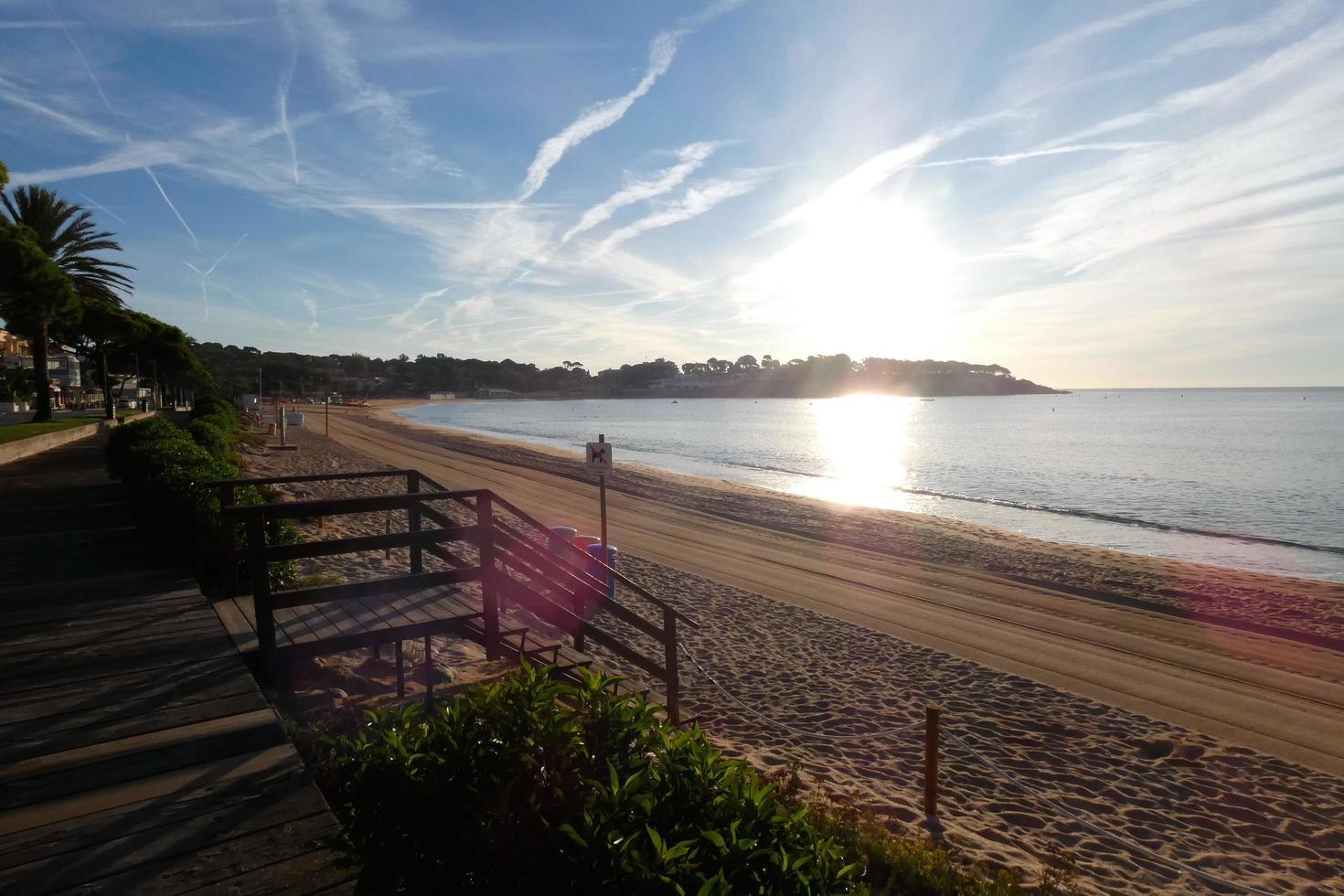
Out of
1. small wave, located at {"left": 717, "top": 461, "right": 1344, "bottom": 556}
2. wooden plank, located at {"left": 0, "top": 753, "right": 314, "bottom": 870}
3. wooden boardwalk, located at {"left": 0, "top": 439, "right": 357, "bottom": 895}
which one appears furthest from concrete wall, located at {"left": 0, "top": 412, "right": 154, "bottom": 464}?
small wave, located at {"left": 717, "top": 461, "right": 1344, "bottom": 556}

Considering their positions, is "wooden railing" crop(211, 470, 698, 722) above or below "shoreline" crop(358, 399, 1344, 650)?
above

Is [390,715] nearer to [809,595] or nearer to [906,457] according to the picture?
[809,595]

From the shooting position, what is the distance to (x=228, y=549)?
6219 mm

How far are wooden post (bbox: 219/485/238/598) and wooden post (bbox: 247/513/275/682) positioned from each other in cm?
68

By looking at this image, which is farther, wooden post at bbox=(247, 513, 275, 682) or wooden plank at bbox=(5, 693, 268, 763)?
wooden post at bbox=(247, 513, 275, 682)

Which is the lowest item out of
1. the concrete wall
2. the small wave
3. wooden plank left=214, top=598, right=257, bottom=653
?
the small wave

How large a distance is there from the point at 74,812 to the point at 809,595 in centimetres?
1217

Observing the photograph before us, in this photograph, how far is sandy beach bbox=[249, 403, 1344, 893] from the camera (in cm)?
639

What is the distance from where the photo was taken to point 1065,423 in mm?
108000

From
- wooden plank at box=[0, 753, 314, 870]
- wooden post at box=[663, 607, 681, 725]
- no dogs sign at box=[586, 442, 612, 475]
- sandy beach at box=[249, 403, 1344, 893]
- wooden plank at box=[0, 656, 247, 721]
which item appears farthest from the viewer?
no dogs sign at box=[586, 442, 612, 475]

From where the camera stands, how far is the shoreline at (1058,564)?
47.5ft

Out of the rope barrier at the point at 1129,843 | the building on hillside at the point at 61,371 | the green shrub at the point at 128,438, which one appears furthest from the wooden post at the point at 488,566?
the building on hillside at the point at 61,371

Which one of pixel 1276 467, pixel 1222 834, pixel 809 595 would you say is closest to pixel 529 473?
pixel 809 595

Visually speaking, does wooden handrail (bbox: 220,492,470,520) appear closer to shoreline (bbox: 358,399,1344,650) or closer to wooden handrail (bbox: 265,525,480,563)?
wooden handrail (bbox: 265,525,480,563)
